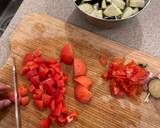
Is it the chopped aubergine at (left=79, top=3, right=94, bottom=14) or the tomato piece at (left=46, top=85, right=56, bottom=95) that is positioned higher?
the chopped aubergine at (left=79, top=3, right=94, bottom=14)

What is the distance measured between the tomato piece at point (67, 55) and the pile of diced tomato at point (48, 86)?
0.11 feet

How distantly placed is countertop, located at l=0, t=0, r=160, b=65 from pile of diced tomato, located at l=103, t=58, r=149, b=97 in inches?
5.7

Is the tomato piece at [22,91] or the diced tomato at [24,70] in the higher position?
the diced tomato at [24,70]

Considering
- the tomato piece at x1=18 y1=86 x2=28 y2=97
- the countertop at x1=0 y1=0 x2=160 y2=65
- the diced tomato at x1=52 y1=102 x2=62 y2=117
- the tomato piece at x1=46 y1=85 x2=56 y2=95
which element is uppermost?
the countertop at x1=0 y1=0 x2=160 y2=65

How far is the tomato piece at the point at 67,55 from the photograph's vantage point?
1400mm

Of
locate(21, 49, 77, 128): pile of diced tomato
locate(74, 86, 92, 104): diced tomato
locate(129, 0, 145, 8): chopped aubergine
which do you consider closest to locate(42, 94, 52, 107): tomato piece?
locate(21, 49, 77, 128): pile of diced tomato

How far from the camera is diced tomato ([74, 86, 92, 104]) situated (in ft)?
4.40

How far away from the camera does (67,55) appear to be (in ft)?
4.59

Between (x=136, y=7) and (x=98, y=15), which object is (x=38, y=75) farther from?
(x=136, y=7)

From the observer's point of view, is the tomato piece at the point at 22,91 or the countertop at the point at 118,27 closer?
the tomato piece at the point at 22,91

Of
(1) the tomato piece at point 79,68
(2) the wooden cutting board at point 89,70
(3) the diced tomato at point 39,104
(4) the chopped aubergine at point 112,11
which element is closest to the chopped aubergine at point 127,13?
(4) the chopped aubergine at point 112,11

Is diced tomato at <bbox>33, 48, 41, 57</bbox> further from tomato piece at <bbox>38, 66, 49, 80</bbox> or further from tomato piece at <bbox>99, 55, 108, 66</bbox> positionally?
tomato piece at <bbox>99, 55, 108, 66</bbox>

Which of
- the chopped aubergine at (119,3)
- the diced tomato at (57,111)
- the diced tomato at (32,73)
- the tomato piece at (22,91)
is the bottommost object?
the diced tomato at (57,111)

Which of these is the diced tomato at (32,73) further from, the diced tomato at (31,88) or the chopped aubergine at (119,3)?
the chopped aubergine at (119,3)
